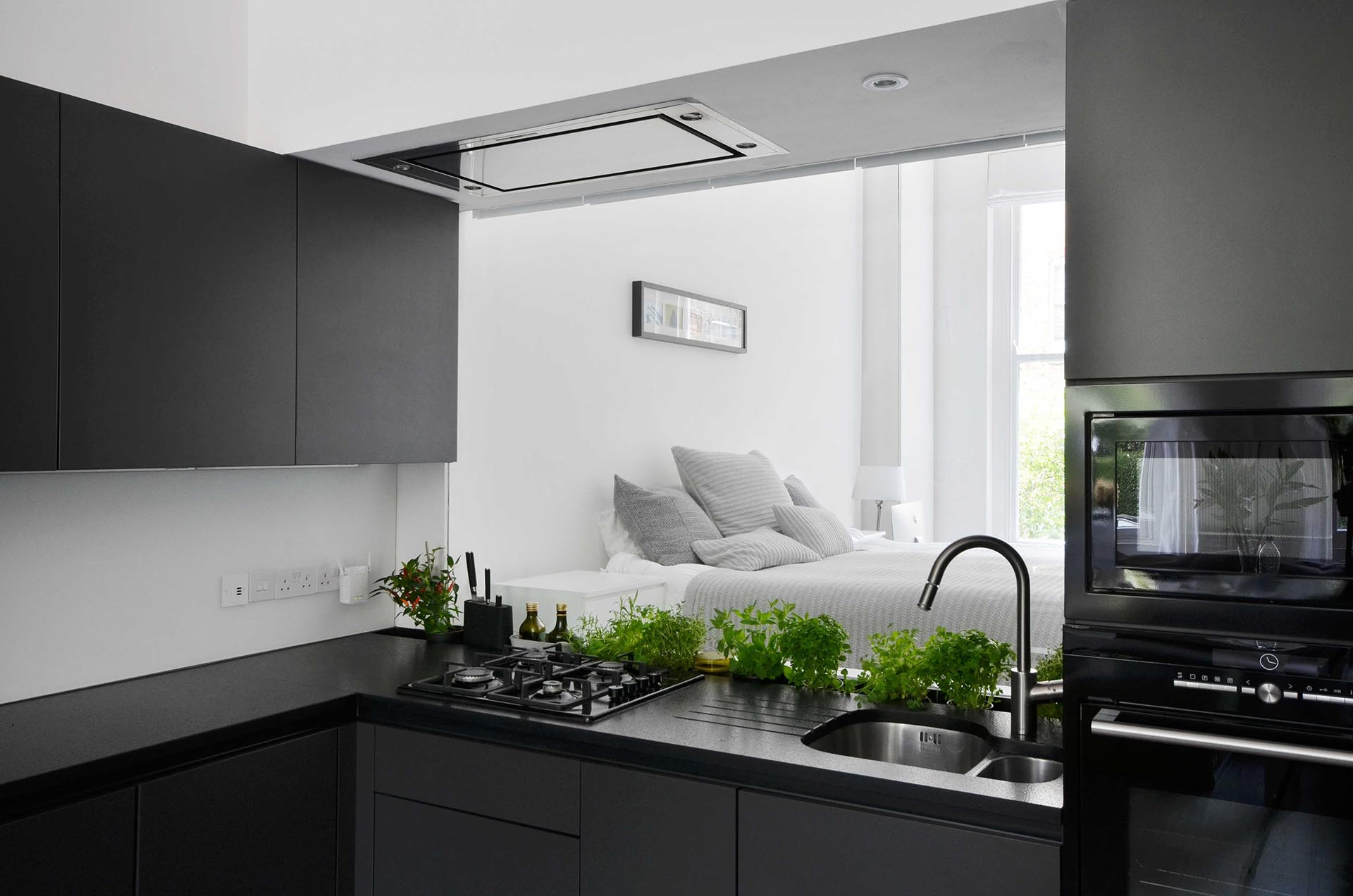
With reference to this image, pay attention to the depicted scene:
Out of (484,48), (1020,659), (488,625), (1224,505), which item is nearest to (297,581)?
(488,625)

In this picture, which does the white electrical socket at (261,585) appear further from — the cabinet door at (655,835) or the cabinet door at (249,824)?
the cabinet door at (655,835)

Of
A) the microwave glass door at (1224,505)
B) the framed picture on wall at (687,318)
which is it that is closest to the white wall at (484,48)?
the microwave glass door at (1224,505)

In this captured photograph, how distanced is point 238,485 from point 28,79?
1.00m

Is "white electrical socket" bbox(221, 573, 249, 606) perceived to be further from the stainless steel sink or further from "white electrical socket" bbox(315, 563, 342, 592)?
the stainless steel sink

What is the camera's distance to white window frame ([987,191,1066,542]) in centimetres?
313

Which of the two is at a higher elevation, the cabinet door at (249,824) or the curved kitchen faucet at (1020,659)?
the curved kitchen faucet at (1020,659)

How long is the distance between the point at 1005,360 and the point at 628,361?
1.40 meters

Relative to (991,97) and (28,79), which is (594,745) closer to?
(991,97)

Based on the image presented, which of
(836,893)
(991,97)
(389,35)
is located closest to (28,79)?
(389,35)

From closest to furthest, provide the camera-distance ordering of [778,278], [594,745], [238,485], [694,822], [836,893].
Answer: [836,893] < [694,822] < [594,745] < [238,485] < [778,278]

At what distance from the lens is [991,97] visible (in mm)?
2033

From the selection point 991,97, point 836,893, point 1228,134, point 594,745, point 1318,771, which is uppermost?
point 991,97

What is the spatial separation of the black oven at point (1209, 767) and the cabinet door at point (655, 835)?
0.59 m

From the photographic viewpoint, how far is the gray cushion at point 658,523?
3801 millimetres
